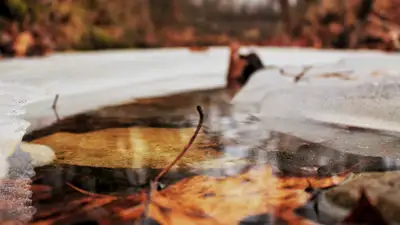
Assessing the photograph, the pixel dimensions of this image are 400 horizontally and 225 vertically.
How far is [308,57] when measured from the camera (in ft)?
6.75

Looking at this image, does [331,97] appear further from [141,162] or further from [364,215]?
[364,215]

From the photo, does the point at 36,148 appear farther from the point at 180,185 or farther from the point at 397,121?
the point at 397,121

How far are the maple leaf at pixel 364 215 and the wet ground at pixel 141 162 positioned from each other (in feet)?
0.28

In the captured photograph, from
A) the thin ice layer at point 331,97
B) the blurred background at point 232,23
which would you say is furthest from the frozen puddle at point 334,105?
the blurred background at point 232,23

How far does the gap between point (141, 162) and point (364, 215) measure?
0.34 metres

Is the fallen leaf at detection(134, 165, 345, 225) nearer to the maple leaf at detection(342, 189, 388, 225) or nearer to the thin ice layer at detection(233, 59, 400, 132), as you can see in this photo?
the maple leaf at detection(342, 189, 388, 225)

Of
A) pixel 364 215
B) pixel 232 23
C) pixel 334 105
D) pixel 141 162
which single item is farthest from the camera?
pixel 232 23

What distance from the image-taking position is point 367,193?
492mm

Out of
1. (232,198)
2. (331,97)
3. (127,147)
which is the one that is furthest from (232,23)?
(232,198)

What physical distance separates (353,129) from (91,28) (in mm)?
1765

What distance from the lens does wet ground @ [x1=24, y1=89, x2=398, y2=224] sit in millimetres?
552

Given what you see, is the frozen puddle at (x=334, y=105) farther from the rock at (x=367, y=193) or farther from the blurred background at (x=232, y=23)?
the blurred background at (x=232, y=23)

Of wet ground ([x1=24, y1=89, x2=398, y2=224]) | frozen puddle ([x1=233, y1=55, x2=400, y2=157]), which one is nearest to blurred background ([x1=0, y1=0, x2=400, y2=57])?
frozen puddle ([x1=233, y1=55, x2=400, y2=157])

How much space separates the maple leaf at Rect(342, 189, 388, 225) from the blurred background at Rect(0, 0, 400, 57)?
203 centimetres
